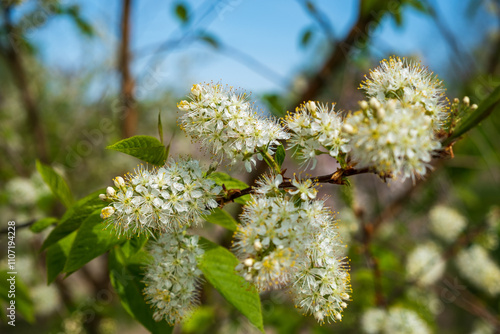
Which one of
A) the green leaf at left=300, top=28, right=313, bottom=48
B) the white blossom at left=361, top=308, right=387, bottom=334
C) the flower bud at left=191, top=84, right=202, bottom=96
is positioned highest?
the flower bud at left=191, top=84, right=202, bottom=96

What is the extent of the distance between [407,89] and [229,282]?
690 millimetres

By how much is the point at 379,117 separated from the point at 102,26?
13.9ft

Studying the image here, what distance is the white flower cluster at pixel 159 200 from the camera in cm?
90

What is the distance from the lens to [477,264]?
3025 millimetres

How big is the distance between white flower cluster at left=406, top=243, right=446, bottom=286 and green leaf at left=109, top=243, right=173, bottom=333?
221 centimetres

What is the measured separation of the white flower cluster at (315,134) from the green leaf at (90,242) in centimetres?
53

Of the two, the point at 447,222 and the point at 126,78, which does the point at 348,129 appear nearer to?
the point at 126,78

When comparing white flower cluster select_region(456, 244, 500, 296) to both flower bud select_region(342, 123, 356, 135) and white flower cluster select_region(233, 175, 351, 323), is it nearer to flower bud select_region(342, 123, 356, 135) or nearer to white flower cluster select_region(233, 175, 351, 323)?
white flower cluster select_region(233, 175, 351, 323)

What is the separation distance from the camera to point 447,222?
10.8ft

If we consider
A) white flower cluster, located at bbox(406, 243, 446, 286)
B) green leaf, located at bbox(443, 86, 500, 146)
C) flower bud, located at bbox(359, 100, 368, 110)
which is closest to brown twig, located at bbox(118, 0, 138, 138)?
flower bud, located at bbox(359, 100, 368, 110)

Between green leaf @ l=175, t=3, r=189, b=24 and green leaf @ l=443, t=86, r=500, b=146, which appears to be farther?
green leaf @ l=175, t=3, r=189, b=24

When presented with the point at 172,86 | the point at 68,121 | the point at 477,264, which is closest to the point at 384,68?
the point at 477,264

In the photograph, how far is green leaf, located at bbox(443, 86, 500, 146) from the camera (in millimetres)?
762

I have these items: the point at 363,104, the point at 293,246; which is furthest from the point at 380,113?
the point at 293,246
